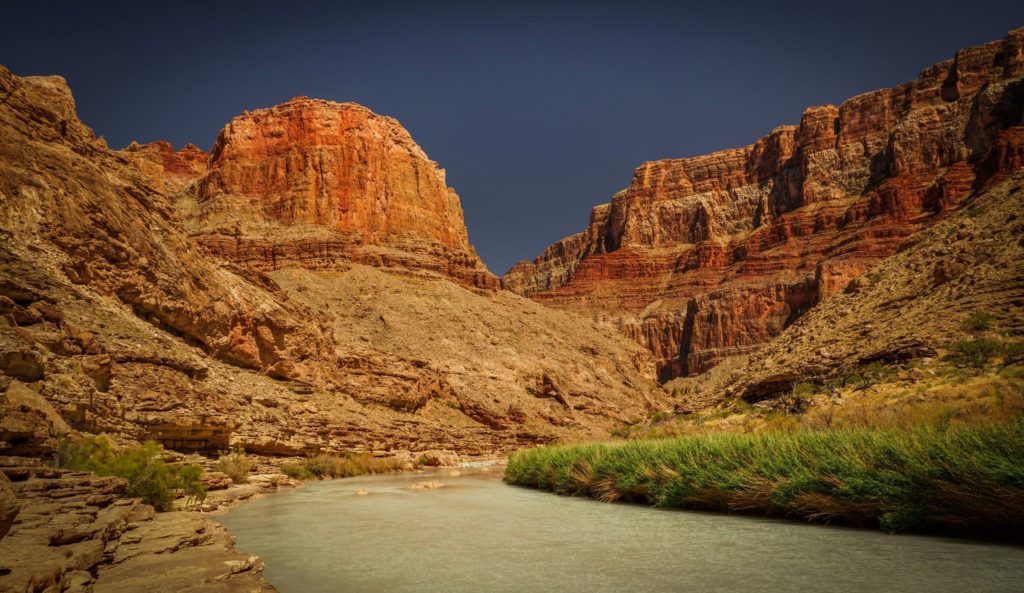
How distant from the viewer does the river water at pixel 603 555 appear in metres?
6.29

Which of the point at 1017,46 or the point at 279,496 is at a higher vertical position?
the point at 1017,46

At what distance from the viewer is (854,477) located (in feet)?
30.8

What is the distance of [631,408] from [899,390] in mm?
55750

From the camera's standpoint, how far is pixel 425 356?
56312 mm

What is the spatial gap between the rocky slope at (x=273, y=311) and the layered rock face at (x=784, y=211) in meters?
32.8

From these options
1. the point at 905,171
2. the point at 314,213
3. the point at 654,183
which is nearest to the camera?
the point at 314,213

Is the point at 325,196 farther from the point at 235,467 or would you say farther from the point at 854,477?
the point at 854,477

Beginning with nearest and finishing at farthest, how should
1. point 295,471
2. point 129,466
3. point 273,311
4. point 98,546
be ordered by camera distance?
point 98,546 < point 129,466 < point 295,471 < point 273,311

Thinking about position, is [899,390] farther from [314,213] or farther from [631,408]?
[314,213]

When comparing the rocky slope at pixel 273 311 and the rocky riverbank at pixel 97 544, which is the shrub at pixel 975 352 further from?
the rocky slope at pixel 273 311

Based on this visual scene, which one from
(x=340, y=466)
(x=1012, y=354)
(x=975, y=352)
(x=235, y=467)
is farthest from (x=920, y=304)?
(x=235, y=467)

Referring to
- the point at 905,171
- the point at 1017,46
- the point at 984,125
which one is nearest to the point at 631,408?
the point at 984,125

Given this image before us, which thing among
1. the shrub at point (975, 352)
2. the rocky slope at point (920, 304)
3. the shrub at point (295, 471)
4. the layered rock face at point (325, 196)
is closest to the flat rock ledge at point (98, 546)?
the shrub at point (295, 471)

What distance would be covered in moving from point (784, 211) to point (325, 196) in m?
102
